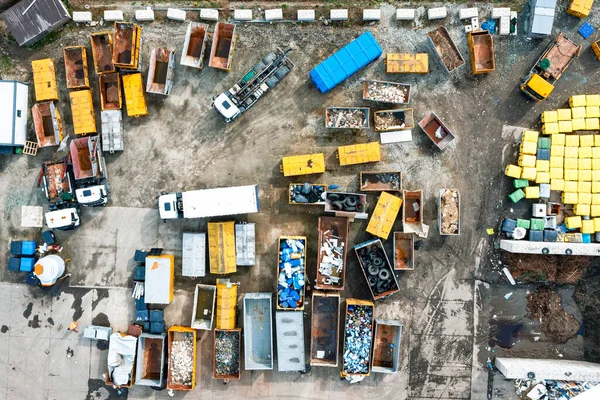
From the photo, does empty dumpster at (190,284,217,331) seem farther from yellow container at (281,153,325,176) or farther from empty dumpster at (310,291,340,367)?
yellow container at (281,153,325,176)

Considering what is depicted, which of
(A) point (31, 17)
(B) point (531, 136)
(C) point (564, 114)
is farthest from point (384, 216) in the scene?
(A) point (31, 17)

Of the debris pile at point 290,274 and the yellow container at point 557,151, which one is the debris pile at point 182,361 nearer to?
the debris pile at point 290,274

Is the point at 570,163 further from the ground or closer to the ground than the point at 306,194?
further from the ground

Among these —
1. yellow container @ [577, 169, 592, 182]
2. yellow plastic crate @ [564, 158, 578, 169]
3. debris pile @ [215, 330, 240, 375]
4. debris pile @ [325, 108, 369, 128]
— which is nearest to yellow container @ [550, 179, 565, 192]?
yellow plastic crate @ [564, 158, 578, 169]

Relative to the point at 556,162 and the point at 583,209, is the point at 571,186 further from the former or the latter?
the point at 556,162

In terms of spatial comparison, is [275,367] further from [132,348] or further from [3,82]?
[3,82]

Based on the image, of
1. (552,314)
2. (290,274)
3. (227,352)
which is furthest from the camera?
(552,314)
